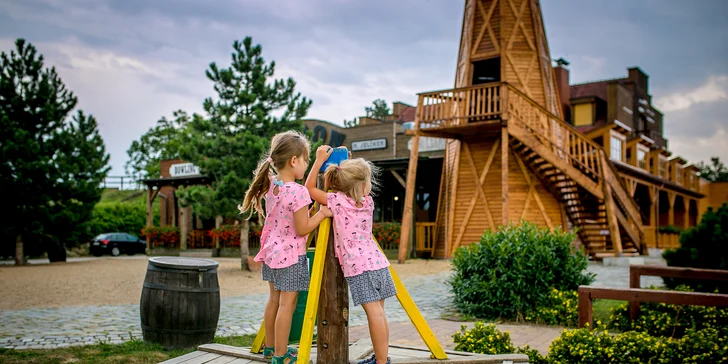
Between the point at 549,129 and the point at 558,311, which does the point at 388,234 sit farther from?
the point at 558,311

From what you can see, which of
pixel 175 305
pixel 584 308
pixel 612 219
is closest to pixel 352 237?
pixel 175 305

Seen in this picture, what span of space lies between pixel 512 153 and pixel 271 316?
16944 mm

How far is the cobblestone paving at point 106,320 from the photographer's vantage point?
6688 millimetres

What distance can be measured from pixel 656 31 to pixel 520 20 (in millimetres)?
6294

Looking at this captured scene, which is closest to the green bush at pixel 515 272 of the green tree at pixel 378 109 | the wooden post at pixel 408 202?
the wooden post at pixel 408 202

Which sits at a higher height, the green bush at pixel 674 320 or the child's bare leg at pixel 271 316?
the child's bare leg at pixel 271 316

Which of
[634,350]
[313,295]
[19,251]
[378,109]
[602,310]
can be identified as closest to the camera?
[313,295]

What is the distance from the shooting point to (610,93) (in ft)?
112

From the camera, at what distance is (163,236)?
97.8 feet

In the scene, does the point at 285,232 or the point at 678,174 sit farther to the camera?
the point at 678,174

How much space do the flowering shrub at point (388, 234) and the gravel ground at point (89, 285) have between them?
3227mm

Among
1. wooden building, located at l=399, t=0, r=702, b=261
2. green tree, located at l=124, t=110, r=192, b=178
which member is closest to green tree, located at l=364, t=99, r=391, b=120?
green tree, located at l=124, t=110, r=192, b=178

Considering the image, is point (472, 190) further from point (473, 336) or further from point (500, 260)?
point (473, 336)

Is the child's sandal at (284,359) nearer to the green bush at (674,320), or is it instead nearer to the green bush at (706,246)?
the green bush at (674,320)
